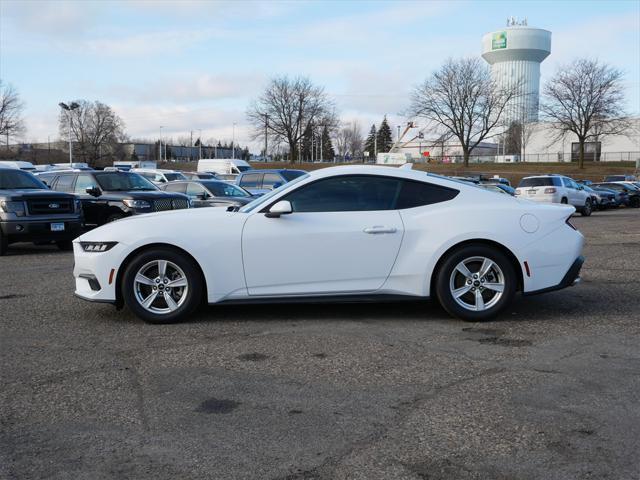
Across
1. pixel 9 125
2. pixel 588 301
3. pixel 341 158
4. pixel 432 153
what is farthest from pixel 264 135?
pixel 588 301

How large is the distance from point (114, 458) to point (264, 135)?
77510 mm

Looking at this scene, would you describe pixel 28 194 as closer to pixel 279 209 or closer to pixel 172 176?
pixel 279 209

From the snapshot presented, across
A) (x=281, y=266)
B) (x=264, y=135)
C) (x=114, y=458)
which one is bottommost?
(x=114, y=458)

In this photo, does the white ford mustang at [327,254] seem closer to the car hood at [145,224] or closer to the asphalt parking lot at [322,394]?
the car hood at [145,224]

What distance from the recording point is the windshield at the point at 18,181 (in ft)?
43.3

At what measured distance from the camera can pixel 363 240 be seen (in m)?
6.03

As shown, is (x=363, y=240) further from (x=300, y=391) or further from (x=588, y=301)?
(x=588, y=301)

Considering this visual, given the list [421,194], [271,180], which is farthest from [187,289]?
[271,180]

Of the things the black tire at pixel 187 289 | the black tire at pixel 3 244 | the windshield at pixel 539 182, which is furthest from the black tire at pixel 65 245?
the windshield at pixel 539 182

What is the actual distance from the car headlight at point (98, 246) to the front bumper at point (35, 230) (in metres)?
6.88

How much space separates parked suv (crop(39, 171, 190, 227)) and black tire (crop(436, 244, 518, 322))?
9.27 meters

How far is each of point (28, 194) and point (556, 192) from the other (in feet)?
66.4

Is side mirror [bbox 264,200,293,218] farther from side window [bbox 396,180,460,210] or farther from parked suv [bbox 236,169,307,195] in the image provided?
parked suv [bbox 236,169,307,195]

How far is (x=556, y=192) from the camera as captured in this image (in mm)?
25844
